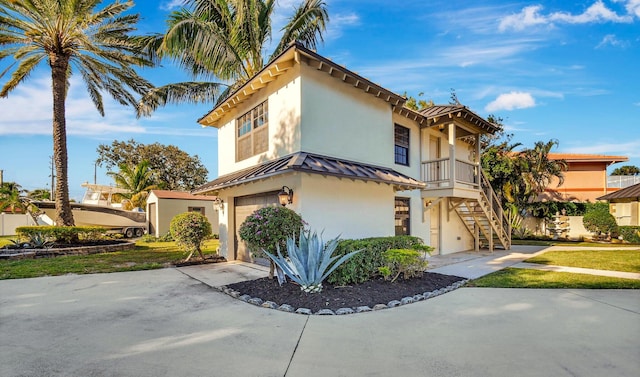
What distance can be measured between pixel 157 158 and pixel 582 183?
130ft

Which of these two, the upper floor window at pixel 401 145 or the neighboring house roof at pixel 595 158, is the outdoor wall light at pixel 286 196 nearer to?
the upper floor window at pixel 401 145

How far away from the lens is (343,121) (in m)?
8.80

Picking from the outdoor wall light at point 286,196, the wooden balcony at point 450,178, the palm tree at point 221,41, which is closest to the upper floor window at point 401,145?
the wooden balcony at point 450,178

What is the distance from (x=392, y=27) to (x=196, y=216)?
383 inches

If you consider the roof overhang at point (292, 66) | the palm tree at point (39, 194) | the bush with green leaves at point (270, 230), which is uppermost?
the roof overhang at point (292, 66)

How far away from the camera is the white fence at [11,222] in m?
23.6

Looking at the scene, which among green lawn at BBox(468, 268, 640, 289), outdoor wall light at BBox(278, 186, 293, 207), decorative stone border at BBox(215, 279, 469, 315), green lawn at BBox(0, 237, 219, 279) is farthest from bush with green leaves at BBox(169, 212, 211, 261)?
green lawn at BBox(468, 268, 640, 289)

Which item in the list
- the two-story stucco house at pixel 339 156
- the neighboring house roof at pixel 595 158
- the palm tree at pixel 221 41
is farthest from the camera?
the neighboring house roof at pixel 595 158

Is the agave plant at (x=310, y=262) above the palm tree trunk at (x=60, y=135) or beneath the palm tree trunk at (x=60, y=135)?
beneath

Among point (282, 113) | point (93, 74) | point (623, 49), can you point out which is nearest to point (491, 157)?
point (623, 49)

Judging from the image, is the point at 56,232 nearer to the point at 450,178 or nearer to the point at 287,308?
the point at 287,308

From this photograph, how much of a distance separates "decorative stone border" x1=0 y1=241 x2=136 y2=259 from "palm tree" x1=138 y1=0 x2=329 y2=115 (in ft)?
20.0

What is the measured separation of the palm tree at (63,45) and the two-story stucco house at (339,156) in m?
5.88

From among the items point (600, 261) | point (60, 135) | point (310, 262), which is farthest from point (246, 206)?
point (600, 261)
